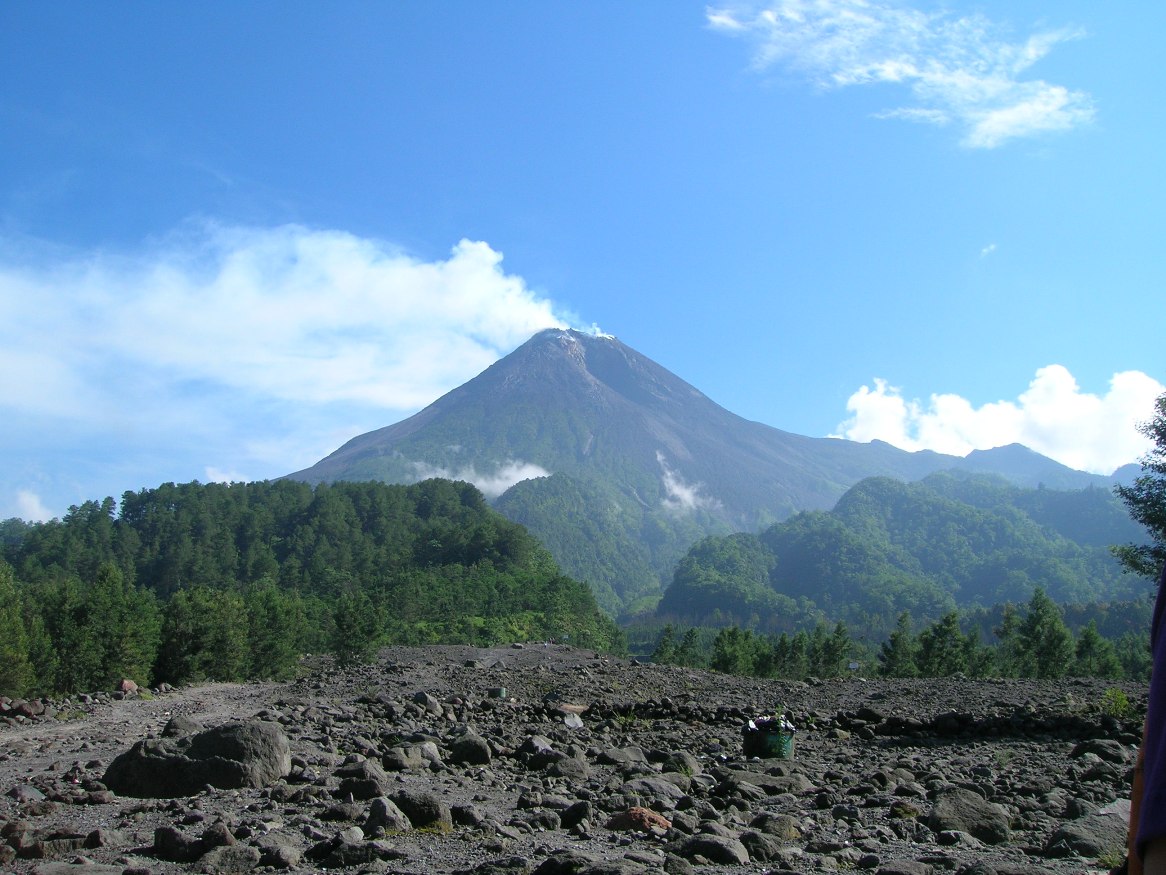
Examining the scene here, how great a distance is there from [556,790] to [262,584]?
2309 inches

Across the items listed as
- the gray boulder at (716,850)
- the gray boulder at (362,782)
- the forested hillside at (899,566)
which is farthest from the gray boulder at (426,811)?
the forested hillside at (899,566)

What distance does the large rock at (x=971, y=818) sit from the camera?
665 cm

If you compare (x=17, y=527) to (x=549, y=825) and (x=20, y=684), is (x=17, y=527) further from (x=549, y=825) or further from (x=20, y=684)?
(x=549, y=825)

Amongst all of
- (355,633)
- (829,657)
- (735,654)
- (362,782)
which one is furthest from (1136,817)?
(829,657)

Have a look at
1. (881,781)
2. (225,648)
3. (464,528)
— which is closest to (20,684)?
(225,648)

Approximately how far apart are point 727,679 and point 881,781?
14.5 meters

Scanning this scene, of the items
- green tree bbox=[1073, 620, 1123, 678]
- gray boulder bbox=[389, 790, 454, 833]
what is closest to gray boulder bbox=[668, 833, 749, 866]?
gray boulder bbox=[389, 790, 454, 833]

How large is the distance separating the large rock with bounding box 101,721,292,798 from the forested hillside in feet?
380

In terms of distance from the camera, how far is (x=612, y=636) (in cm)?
6638

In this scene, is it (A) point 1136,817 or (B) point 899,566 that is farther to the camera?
(B) point 899,566

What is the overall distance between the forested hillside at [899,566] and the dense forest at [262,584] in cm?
6043

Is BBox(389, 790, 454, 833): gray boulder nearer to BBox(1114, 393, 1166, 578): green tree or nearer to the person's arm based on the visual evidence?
the person's arm

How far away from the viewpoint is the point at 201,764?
7426 millimetres

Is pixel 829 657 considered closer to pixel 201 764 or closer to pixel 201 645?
pixel 201 645
